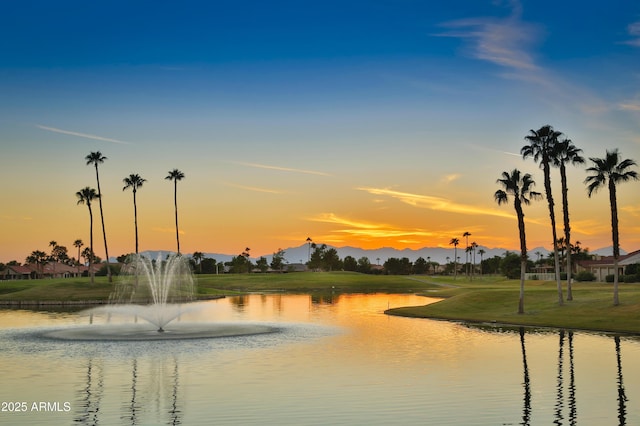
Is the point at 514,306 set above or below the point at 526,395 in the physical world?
above

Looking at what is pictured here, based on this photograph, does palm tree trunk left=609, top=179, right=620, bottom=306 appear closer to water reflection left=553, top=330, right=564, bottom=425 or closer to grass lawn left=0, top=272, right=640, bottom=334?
grass lawn left=0, top=272, right=640, bottom=334

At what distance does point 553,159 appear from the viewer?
69.7 metres

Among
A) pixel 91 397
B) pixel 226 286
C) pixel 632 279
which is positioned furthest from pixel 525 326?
pixel 226 286

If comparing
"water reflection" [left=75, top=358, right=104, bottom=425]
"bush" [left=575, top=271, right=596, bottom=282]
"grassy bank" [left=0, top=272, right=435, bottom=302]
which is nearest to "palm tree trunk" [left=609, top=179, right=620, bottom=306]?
"water reflection" [left=75, top=358, right=104, bottom=425]

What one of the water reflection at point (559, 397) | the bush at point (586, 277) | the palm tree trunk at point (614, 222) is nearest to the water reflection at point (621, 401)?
the water reflection at point (559, 397)

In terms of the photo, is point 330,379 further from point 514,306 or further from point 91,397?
point 514,306

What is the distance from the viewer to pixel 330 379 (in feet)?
107

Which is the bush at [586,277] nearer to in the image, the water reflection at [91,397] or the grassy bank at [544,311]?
the grassy bank at [544,311]

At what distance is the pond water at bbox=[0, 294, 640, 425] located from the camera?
82.8 ft

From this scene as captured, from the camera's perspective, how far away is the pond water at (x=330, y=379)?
2525 centimetres

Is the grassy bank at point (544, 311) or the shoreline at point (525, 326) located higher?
the grassy bank at point (544, 311)

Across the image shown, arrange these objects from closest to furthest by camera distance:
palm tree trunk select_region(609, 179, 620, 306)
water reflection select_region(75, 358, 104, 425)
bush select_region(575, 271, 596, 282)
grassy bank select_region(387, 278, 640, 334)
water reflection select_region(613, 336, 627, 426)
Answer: water reflection select_region(613, 336, 627, 426), water reflection select_region(75, 358, 104, 425), grassy bank select_region(387, 278, 640, 334), palm tree trunk select_region(609, 179, 620, 306), bush select_region(575, 271, 596, 282)

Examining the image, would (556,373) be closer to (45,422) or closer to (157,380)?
(157,380)

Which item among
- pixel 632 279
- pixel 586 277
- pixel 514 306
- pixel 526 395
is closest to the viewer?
pixel 526 395
